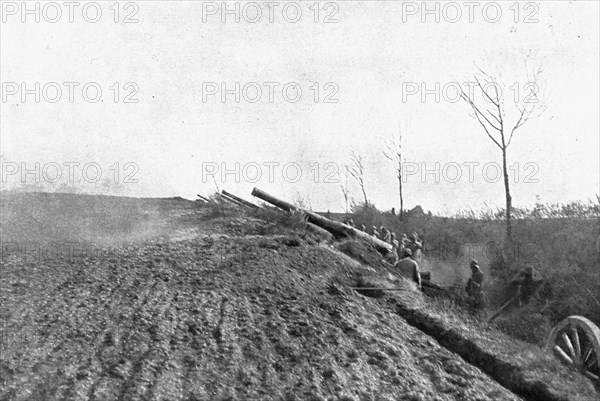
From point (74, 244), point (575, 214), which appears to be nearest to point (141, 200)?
point (74, 244)

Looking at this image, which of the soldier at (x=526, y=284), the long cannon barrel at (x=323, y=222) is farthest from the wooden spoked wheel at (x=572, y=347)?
the soldier at (x=526, y=284)

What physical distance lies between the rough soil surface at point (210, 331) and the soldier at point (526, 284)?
7.34 meters

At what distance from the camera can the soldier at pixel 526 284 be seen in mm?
20766

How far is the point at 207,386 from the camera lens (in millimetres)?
8867

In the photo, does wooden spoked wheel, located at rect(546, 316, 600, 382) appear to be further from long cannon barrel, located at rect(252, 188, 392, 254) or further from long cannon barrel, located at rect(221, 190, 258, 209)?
long cannon barrel, located at rect(221, 190, 258, 209)

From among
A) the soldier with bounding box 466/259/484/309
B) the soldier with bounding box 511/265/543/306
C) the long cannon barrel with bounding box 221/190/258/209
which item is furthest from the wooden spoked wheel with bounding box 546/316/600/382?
the long cannon barrel with bounding box 221/190/258/209

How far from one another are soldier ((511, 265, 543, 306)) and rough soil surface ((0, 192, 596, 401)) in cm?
734

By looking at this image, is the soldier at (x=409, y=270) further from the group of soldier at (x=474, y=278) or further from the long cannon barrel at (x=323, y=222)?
the long cannon barrel at (x=323, y=222)

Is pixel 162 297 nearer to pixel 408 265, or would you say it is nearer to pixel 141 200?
pixel 408 265

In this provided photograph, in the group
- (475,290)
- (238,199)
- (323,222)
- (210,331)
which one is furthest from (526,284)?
(210,331)

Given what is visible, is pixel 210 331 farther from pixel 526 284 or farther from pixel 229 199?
pixel 526 284

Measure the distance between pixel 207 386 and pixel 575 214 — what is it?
2365 centimetres

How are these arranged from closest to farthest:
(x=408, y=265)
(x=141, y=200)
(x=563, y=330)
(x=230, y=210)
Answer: (x=563, y=330)
(x=408, y=265)
(x=230, y=210)
(x=141, y=200)

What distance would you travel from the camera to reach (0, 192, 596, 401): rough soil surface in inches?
347
